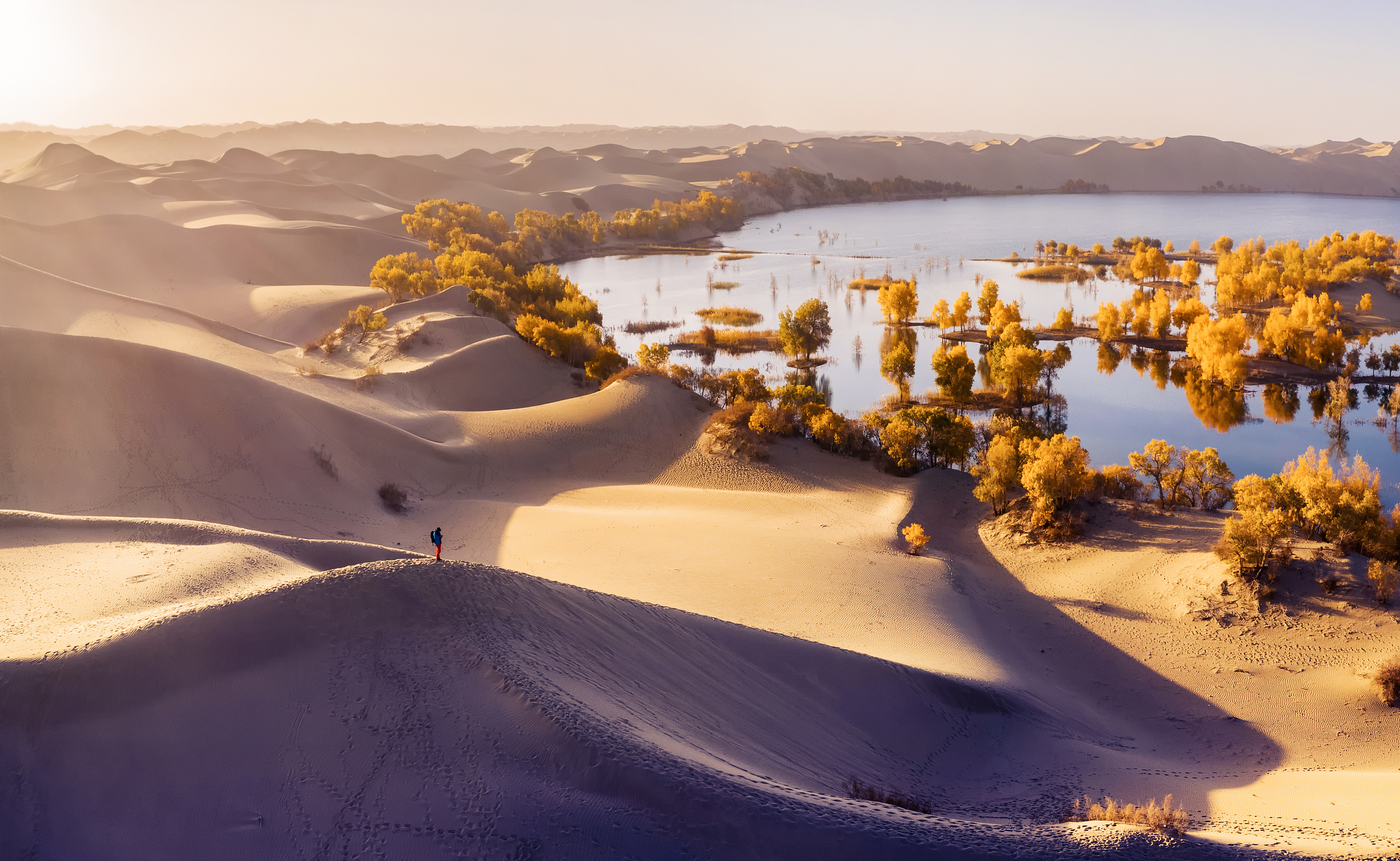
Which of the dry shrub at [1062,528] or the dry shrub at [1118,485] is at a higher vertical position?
the dry shrub at [1118,485]

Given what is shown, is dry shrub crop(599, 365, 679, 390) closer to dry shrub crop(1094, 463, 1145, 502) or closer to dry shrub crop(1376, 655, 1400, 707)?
dry shrub crop(1094, 463, 1145, 502)

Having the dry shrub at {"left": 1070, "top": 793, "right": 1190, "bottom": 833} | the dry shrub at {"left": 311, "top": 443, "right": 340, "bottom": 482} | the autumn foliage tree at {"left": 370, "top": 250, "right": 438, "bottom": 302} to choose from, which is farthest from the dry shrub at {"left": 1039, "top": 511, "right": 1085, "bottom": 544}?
the autumn foliage tree at {"left": 370, "top": 250, "right": 438, "bottom": 302}

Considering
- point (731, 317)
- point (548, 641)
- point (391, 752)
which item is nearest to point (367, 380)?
point (548, 641)

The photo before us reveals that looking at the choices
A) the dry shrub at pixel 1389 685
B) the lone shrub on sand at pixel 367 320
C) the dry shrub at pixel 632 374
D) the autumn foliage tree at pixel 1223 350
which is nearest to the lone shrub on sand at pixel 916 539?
the dry shrub at pixel 1389 685

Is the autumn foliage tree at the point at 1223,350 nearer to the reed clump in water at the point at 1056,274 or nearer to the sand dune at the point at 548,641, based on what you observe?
the sand dune at the point at 548,641

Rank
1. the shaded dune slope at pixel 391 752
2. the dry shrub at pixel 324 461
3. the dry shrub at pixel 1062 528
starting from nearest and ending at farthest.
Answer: the shaded dune slope at pixel 391 752 → the dry shrub at pixel 1062 528 → the dry shrub at pixel 324 461

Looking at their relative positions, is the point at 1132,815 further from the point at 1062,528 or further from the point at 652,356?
the point at 652,356
